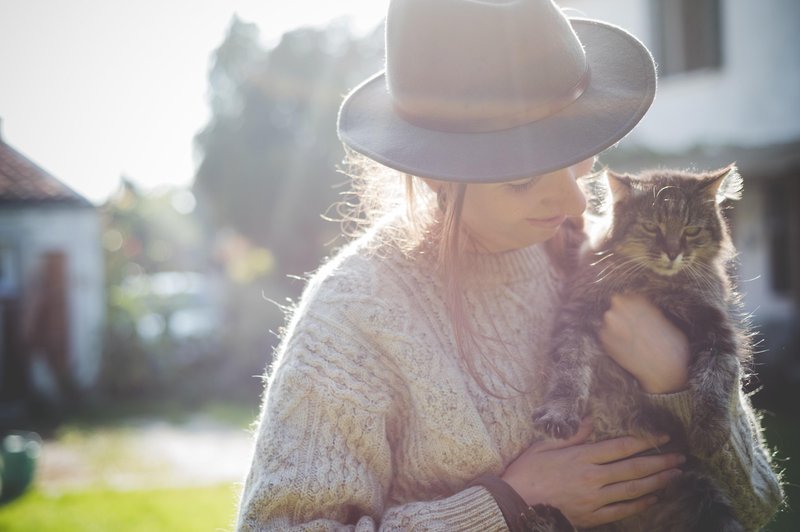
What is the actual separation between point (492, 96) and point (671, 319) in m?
1.17

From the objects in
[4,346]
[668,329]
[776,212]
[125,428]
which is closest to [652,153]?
[776,212]

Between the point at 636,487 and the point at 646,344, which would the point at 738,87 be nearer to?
the point at 646,344

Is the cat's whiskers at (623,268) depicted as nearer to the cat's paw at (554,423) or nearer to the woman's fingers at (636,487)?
the cat's paw at (554,423)

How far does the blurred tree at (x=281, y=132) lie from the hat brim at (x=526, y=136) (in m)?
11.0

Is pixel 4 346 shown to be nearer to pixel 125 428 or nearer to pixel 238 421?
pixel 125 428

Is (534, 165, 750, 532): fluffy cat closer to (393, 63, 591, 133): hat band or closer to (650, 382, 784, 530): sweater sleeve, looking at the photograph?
(650, 382, 784, 530): sweater sleeve

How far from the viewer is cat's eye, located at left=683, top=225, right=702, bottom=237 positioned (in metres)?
2.36

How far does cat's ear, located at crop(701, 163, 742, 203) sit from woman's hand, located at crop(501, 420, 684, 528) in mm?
1028

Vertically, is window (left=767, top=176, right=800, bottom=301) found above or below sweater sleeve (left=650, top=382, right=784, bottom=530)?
above

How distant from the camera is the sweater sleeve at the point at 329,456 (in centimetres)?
161

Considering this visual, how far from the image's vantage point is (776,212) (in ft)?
31.9

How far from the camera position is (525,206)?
1815 millimetres

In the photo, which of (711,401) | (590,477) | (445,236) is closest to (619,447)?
(590,477)

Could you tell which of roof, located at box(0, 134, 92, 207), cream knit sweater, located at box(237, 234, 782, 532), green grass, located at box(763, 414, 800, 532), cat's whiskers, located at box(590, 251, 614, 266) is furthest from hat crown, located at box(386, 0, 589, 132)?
roof, located at box(0, 134, 92, 207)
